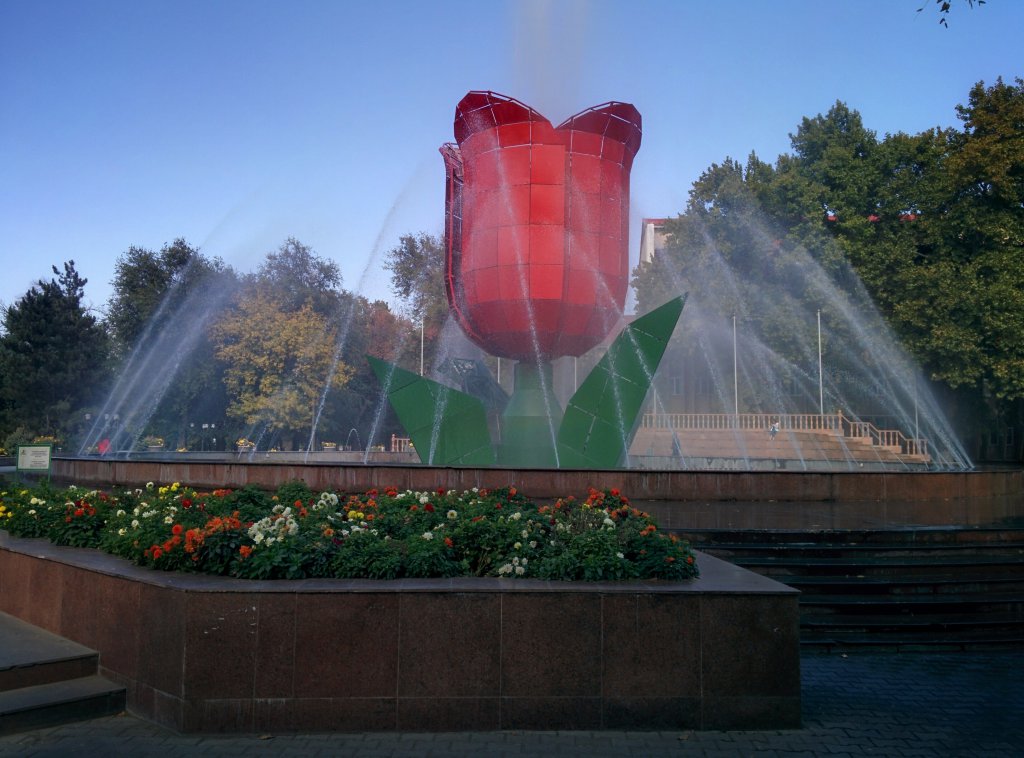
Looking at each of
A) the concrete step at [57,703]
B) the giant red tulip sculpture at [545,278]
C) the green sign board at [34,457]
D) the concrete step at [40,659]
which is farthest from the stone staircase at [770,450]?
the concrete step at [57,703]

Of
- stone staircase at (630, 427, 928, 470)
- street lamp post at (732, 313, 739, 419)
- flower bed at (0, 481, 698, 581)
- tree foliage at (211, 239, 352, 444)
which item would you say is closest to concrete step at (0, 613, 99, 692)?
flower bed at (0, 481, 698, 581)

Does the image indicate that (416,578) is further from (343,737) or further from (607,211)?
(607,211)

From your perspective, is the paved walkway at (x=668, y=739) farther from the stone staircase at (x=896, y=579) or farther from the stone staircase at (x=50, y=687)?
the stone staircase at (x=896, y=579)

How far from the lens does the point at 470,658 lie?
4.99 metres

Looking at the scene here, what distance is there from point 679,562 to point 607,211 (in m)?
10.7

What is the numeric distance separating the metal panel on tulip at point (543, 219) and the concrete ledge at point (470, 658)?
1032 centimetres

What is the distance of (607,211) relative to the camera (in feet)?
50.2

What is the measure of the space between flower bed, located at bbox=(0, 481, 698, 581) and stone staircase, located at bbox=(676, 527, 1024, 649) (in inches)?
78.3

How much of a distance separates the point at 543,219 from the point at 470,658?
1092cm

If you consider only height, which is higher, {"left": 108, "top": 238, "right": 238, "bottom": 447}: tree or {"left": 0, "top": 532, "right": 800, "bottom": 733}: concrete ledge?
{"left": 108, "top": 238, "right": 238, "bottom": 447}: tree

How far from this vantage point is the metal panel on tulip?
14867 millimetres

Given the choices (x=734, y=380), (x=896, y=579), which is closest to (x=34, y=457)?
(x=896, y=579)

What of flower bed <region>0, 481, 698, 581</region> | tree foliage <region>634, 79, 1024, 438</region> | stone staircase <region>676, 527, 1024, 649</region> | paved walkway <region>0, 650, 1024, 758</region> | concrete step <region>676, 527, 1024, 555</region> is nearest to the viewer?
paved walkway <region>0, 650, 1024, 758</region>

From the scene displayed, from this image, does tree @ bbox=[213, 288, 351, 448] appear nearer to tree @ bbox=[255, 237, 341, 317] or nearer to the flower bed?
tree @ bbox=[255, 237, 341, 317]
